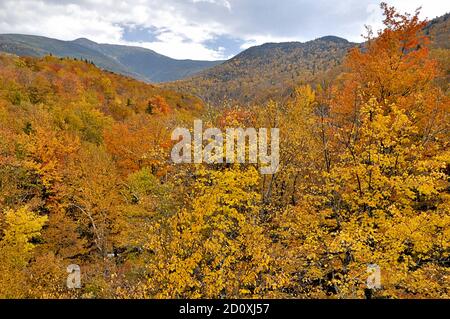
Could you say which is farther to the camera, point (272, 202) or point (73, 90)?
point (73, 90)

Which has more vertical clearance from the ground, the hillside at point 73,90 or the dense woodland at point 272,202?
the hillside at point 73,90

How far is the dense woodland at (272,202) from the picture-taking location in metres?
15.3

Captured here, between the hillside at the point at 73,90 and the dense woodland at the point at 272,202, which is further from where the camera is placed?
the hillside at the point at 73,90

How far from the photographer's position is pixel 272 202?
2370 centimetres

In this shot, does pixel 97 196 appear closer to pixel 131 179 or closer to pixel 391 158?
pixel 131 179

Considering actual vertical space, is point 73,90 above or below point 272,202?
above

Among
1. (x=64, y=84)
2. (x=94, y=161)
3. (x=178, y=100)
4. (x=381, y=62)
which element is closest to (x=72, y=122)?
(x=94, y=161)

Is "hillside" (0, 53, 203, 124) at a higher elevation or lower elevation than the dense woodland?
higher

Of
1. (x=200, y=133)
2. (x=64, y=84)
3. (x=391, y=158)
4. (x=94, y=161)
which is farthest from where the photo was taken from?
(x=64, y=84)

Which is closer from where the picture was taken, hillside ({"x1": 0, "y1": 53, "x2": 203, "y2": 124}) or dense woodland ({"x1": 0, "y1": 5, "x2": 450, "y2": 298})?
dense woodland ({"x1": 0, "y1": 5, "x2": 450, "y2": 298})

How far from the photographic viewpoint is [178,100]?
4862 inches

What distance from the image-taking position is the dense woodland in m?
15.3
